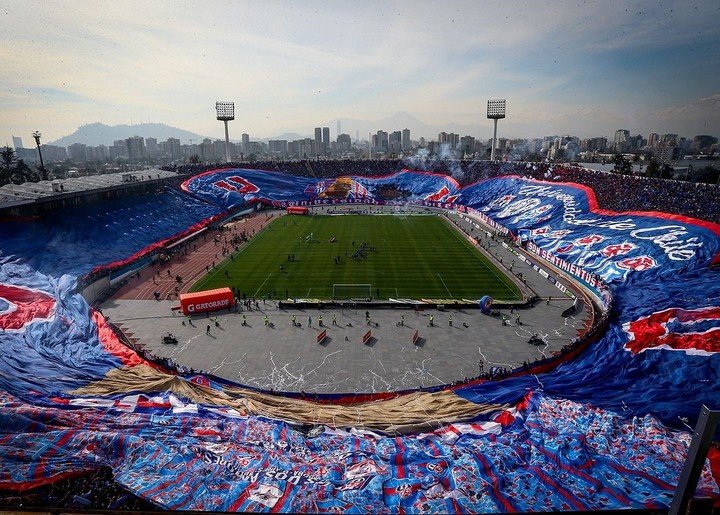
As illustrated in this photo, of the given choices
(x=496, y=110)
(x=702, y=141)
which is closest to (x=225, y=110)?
(x=496, y=110)

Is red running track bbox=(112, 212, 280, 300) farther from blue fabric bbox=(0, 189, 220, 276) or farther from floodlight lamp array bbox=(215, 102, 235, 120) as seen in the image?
floodlight lamp array bbox=(215, 102, 235, 120)

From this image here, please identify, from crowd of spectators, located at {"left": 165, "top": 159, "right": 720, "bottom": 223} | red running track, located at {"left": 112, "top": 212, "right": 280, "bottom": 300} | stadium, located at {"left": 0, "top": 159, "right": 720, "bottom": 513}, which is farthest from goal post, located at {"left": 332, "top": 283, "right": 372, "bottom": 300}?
crowd of spectators, located at {"left": 165, "top": 159, "right": 720, "bottom": 223}

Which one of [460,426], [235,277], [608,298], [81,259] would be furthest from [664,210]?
[81,259]

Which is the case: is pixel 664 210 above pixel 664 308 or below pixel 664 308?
above

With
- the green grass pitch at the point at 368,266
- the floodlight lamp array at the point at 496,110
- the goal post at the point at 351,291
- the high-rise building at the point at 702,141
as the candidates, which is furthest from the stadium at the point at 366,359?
the high-rise building at the point at 702,141

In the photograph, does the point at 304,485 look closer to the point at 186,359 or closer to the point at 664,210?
the point at 186,359

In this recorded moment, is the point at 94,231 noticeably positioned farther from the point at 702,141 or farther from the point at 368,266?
the point at 702,141

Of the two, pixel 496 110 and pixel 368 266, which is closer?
pixel 368 266
